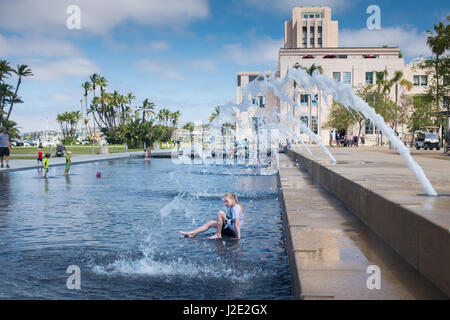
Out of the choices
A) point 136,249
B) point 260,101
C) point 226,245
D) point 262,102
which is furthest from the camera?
point 260,101

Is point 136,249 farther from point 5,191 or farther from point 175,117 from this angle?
point 175,117

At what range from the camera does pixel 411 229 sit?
4641mm

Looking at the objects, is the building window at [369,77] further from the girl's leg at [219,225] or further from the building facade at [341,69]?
the girl's leg at [219,225]

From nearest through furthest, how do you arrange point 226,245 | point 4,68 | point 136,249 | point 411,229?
point 411,229, point 136,249, point 226,245, point 4,68

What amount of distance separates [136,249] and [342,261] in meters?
3.60

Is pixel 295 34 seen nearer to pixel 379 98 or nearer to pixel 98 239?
pixel 379 98

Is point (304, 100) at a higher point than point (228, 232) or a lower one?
higher

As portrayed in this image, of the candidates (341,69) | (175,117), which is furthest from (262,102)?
(175,117)

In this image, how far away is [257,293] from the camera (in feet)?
17.2

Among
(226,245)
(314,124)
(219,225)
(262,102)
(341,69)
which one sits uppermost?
(341,69)

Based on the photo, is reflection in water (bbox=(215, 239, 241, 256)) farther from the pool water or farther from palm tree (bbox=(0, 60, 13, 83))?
palm tree (bbox=(0, 60, 13, 83))

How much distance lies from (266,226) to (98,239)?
309cm

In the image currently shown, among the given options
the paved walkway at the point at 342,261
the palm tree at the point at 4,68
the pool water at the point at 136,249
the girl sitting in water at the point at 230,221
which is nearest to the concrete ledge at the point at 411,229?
the paved walkway at the point at 342,261

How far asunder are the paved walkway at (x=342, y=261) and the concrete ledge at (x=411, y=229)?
0.10 meters
